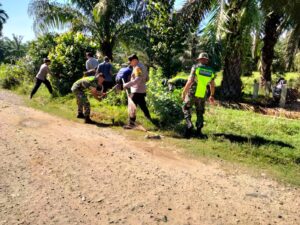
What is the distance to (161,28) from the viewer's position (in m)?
16.2

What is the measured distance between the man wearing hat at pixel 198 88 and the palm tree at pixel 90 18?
9.40 m

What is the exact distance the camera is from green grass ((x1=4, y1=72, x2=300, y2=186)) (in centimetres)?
730

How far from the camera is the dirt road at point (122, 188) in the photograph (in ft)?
16.0

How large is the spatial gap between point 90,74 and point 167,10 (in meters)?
6.10

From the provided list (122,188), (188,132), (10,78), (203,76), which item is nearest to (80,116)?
(188,132)

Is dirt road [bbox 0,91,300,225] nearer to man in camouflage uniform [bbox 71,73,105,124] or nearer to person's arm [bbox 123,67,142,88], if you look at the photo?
person's arm [bbox 123,67,142,88]

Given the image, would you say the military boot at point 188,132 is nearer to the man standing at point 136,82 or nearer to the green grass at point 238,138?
the green grass at point 238,138

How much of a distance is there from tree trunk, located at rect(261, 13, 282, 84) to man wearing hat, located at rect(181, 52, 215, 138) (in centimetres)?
862

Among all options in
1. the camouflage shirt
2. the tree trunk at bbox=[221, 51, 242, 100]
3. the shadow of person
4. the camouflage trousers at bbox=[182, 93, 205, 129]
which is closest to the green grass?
the shadow of person

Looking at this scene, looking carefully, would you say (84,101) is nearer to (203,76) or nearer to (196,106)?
(196,106)

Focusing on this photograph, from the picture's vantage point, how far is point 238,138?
28.8 ft

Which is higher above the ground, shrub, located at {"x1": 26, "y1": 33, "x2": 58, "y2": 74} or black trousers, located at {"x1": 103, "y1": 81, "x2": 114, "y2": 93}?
shrub, located at {"x1": 26, "y1": 33, "x2": 58, "y2": 74}

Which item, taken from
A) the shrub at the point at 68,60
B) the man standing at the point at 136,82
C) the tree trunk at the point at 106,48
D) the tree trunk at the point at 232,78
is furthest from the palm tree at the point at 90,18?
the man standing at the point at 136,82

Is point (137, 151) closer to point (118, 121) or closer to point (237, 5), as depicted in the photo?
point (118, 121)
